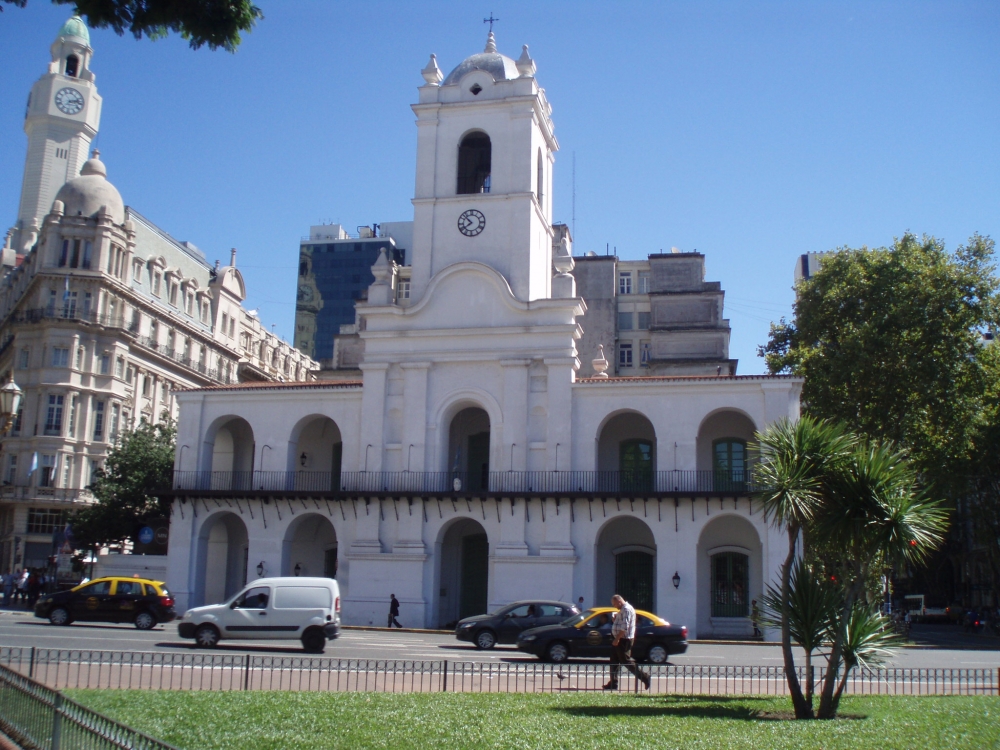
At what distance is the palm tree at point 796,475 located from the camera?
14.5m

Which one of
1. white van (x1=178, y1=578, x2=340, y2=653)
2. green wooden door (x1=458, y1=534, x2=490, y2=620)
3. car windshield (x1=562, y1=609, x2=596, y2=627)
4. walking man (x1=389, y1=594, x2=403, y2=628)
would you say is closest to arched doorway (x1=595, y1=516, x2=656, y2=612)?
green wooden door (x1=458, y1=534, x2=490, y2=620)

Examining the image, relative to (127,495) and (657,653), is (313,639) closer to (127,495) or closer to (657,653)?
(657,653)

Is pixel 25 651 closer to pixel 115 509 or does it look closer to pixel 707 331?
pixel 115 509

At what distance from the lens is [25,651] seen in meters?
19.7

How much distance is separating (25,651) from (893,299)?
32820 millimetres

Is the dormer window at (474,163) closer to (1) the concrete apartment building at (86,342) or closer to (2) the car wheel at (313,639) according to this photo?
(1) the concrete apartment building at (86,342)

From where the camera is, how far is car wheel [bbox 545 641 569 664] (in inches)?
886

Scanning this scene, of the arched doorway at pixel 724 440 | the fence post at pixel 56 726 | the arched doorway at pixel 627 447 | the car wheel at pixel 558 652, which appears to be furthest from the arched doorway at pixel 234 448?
the fence post at pixel 56 726

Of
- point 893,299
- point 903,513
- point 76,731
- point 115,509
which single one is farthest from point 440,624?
point 76,731

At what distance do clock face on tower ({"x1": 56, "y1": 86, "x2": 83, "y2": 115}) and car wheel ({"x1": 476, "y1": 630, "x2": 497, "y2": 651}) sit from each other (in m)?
63.9

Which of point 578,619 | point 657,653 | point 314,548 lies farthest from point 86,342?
point 657,653

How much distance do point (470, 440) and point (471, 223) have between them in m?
8.37

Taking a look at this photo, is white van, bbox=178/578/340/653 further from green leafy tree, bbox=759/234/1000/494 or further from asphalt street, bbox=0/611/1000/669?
green leafy tree, bbox=759/234/1000/494

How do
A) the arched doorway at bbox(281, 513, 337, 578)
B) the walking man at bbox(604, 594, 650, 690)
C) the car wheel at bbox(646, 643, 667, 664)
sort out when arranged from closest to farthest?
the walking man at bbox(604, 594, 650, 690)
the car wheel at bbox(646, 643, 667, 664)
the arched doorway at bbox(281, 513, 337, 578)
